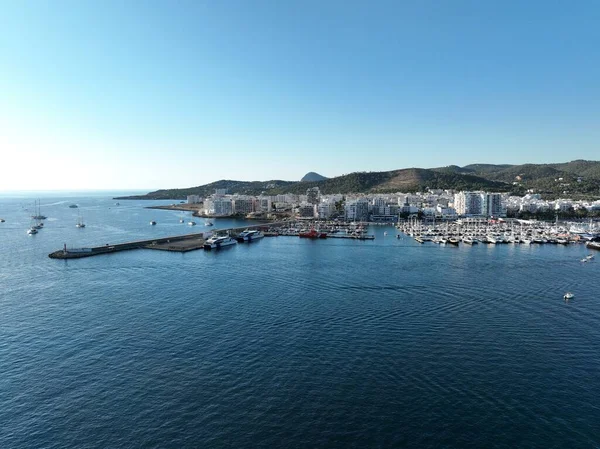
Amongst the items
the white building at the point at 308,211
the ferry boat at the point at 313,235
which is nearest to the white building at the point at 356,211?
the white building at the point at 308,211

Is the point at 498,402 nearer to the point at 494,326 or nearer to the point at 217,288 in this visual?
the point at 494,326

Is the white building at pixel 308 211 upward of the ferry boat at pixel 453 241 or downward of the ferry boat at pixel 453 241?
upward

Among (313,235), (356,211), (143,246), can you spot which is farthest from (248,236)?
(356,211)

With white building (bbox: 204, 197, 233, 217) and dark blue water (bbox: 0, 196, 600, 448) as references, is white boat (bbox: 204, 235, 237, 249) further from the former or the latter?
white building (bbox: 204, 197, 233, 217)

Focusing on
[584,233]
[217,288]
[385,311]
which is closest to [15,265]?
[217,288]

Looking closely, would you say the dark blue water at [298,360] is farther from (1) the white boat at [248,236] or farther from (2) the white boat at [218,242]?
(1) the white boat at [248,236]

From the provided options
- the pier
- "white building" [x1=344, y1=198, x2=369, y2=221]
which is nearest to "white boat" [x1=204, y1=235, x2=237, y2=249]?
the pier

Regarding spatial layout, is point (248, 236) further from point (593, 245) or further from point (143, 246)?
point (593, 245)
